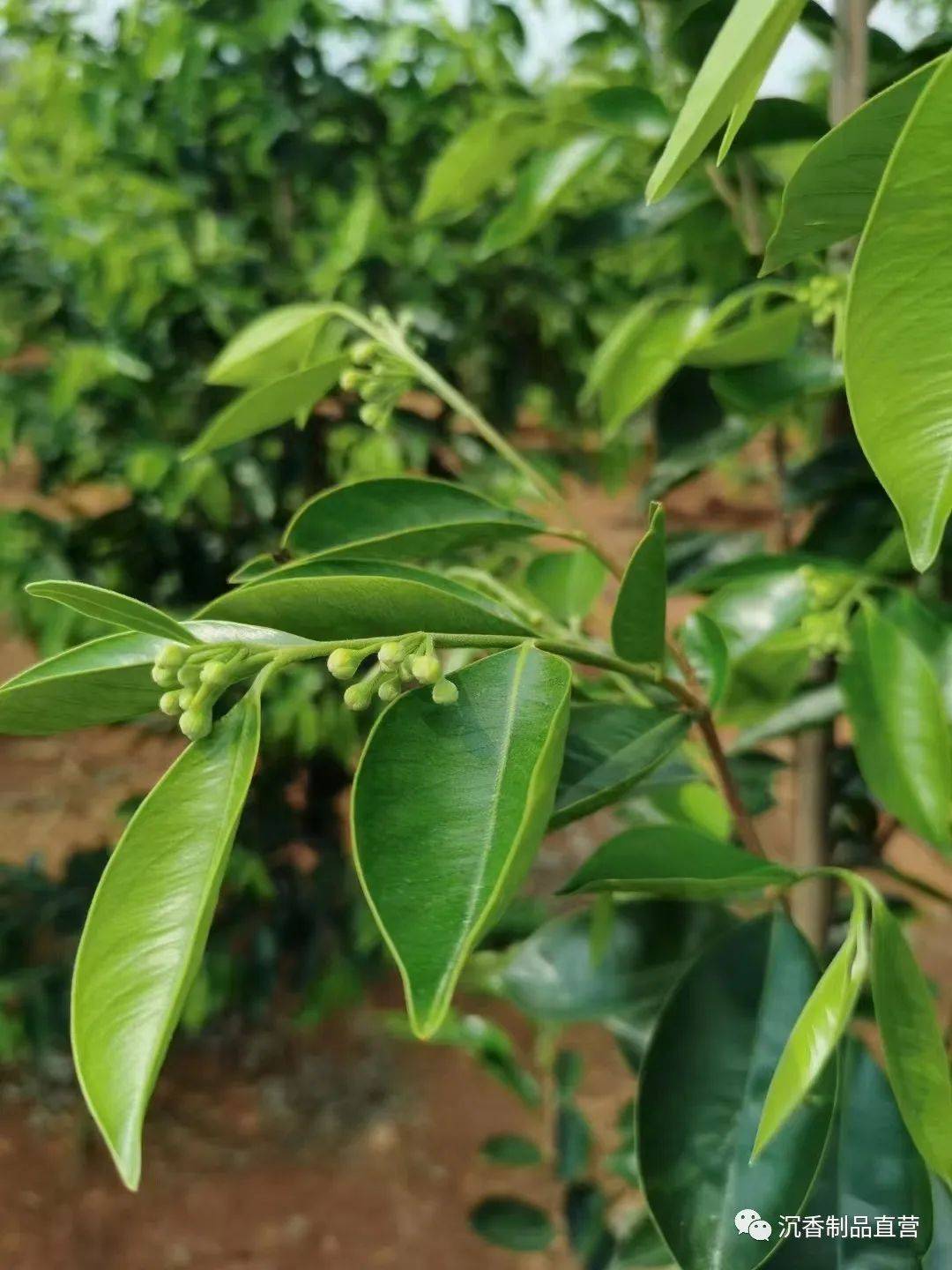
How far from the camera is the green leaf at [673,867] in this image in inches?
13.4

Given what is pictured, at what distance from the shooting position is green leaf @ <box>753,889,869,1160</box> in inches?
10.4

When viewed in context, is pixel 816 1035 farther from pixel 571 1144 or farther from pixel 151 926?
pixel 571 1144

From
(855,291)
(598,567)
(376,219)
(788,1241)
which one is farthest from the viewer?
(376,219)

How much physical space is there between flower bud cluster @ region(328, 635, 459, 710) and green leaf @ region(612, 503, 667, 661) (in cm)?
7

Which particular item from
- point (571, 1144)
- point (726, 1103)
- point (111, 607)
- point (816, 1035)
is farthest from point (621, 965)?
point (571, 1144)

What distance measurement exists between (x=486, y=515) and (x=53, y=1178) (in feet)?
3.97

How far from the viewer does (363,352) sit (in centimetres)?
42

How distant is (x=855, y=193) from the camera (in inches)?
9.8

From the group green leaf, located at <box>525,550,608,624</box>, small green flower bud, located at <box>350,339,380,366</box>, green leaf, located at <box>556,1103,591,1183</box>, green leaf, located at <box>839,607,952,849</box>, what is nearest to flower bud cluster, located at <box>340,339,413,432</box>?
small green flower bud, located at <box>350,339,380,366</box>

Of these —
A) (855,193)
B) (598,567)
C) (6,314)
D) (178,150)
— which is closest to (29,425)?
(6,314)

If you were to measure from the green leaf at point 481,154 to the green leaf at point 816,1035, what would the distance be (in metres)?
0.43

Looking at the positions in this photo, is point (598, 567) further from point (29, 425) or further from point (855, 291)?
point (29, 425)

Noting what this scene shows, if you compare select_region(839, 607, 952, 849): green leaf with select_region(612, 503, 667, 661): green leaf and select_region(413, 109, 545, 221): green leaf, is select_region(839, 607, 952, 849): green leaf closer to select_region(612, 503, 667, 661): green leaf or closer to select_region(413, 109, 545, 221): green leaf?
select_region(612, 503, 667, 661): green leaf

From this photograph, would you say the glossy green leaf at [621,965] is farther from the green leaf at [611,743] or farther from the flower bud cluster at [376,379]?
the flower bud cluster at [376,379]
